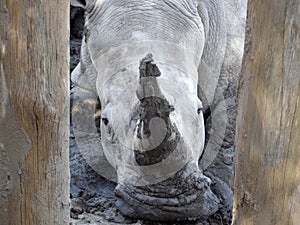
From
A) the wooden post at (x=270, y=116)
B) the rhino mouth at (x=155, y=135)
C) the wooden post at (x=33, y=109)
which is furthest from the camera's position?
the rhino mouth at (x=155, y=135)

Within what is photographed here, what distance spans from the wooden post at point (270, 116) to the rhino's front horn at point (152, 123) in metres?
0.53


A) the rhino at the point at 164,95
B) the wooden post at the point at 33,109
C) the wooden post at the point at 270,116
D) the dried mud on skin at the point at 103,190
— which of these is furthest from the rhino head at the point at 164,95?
the wooden post at the point at 270,116

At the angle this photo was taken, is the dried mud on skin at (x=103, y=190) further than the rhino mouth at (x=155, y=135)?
Yes

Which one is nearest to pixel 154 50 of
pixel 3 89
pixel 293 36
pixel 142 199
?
pixel 142 199

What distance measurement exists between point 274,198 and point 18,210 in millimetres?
776

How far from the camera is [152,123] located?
2.43 meters

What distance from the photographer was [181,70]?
317 cm

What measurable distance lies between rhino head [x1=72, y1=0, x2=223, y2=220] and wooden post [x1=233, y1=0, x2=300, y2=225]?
85 cm

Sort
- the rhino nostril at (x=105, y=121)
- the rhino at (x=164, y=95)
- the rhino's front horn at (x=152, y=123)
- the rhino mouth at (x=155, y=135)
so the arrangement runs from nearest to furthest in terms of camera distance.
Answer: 1. the rhino's front horn at (x=152, y=123)
2. the rhino mouth at (x=155, y=135)
3. the rhino at (x=164, y=95)
4. the rhino nostril at (x=105, y=121)

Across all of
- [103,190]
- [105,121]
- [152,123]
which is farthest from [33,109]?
[103,190]

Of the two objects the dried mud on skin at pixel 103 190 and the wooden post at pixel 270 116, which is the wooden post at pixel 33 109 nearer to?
the wooden post at pixel 270 116

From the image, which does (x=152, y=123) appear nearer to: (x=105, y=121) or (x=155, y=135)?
(x=155, y=135)

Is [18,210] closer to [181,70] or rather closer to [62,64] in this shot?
[62,64]

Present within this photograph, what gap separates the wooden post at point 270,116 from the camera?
1567 mm
